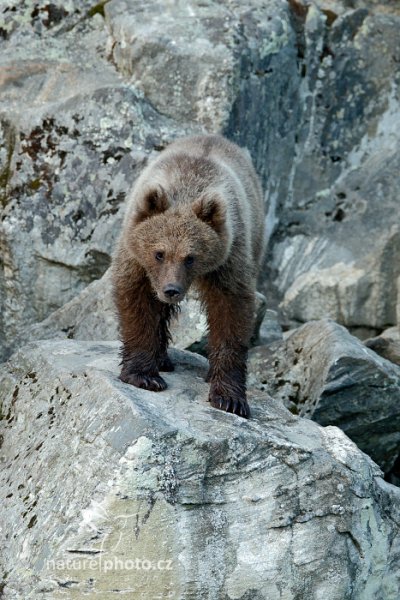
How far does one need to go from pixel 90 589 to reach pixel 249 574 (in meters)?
1.04

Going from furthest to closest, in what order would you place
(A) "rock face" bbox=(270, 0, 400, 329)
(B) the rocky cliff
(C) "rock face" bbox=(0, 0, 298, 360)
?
(A) "rock face" bbox=(270, 0, 400, 329)
(C) "rock face" bbox=(0, 0, 298, 360)
(B) the rocky cliff

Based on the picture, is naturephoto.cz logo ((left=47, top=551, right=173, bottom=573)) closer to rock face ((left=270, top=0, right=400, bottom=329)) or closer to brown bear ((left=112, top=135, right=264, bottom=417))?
brown bear ((left=112, top=135, right=264, bottom=417))

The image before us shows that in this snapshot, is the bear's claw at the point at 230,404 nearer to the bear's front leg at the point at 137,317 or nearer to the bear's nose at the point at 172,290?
the bear's front leg at the point at 137,317

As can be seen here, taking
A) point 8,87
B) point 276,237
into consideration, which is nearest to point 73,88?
point 8,87

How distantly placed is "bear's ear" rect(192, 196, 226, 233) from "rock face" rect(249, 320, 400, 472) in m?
2.40

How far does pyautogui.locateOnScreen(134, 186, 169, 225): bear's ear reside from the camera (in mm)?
7586

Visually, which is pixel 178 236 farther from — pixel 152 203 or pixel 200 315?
pixel 200 315

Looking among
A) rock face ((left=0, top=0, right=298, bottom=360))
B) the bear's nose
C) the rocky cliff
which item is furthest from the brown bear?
rock face ((left=0, top=0, right=298, bottom=360))

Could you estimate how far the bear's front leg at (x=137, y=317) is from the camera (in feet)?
25.4

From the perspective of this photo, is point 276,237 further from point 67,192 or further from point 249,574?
point 249,574

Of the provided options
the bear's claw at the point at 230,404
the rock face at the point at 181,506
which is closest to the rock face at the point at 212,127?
the bear's claw at the point at 230,404

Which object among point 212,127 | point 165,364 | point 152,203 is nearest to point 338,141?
point 212,127

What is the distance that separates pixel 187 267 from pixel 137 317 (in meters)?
0.68

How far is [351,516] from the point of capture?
262 inches
